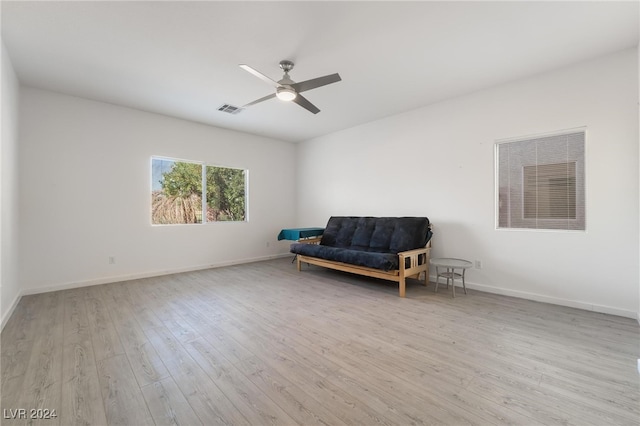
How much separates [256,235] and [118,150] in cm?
286

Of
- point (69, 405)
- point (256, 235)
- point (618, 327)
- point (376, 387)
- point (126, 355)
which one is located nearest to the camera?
point (69, 405)

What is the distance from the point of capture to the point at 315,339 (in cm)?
225

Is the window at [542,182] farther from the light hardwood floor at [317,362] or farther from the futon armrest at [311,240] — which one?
the futon armrest at [311,240]

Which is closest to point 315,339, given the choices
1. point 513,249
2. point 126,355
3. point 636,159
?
point 126,355

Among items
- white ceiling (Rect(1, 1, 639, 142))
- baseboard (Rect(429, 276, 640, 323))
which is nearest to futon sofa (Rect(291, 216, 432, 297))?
baseboard (Rect(429, 276, 640, 323))

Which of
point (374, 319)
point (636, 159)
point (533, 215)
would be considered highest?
point (636, 159)

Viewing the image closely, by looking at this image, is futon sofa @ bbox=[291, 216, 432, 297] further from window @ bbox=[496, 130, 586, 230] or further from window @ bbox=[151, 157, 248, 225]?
window @ bbox=[151, 157, 248, 225]

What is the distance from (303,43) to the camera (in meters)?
2.55

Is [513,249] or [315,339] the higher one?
[513,249]

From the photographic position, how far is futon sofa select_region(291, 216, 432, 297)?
11.3 ft

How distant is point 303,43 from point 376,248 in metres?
2.99

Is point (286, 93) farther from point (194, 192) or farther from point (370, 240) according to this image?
point (194, 192)

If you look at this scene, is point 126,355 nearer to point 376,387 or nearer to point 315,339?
point 315,339

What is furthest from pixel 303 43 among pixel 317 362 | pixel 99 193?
pixel 99 193
